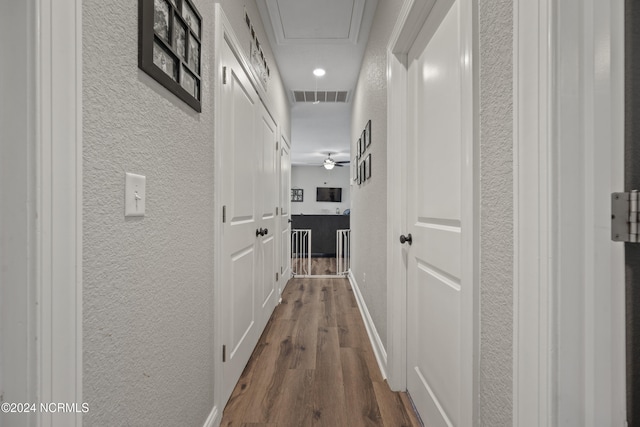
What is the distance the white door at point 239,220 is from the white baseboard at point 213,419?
0.46ft

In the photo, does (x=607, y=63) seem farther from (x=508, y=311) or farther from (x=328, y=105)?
(x=328, y=105)

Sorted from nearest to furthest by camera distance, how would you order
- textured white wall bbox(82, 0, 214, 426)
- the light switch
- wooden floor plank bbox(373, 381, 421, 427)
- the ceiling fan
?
1. textured white wall bbox(82, 0, 214, 426)
2. the light switch
3. wooden floor plank bbox(373, 381, 421, 427)
4. the ceiling fan

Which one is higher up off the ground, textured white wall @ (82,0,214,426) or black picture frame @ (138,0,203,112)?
black picture frame @ (138,0,203,112)

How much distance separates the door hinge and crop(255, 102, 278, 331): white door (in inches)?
79.8

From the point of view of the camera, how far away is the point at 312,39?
2.76 m

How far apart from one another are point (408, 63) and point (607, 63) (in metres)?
1.26

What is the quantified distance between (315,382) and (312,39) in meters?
2.83

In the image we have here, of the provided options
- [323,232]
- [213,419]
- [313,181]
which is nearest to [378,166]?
[213,419]

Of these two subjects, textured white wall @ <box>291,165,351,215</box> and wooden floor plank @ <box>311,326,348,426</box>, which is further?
textured white wall @ <box>291,165,351,215</box>

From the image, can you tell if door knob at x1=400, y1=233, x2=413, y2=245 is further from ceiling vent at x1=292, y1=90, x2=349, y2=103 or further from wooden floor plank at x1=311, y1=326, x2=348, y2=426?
ceiling vent at x1=292, y1=90, x2=349, y2=103

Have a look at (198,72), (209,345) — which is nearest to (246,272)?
(209,345)

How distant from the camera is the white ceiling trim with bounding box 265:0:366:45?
7.57ft

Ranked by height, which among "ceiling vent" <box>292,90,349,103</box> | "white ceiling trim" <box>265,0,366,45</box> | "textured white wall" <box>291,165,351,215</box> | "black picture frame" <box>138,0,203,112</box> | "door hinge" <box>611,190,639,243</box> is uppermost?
"ceiling vent" <box>292,90,349,103</box>

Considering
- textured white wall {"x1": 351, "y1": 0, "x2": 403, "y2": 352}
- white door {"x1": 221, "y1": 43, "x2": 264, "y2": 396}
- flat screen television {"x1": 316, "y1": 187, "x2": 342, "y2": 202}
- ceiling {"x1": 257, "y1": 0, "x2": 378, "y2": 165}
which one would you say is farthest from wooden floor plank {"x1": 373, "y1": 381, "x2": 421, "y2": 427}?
flat screen television {"x1": 316, "y1": 187, "x2": 342, "y2": 202}
